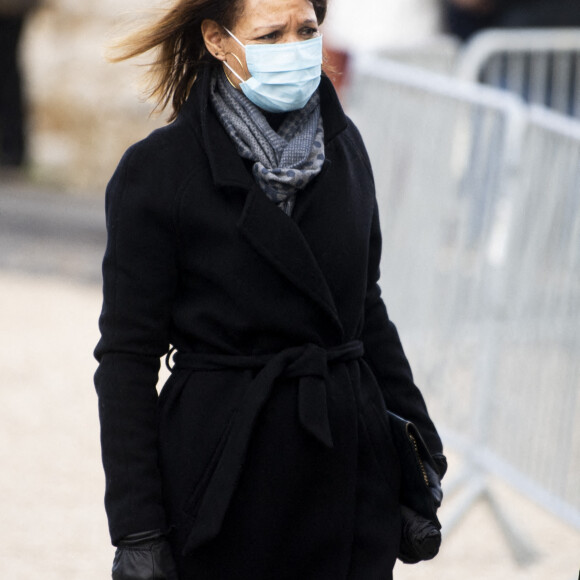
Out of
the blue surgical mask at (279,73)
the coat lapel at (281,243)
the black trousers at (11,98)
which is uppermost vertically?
the blue surgical mask at (279,73)

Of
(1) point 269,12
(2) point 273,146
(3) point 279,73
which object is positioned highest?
(1) point 269,12

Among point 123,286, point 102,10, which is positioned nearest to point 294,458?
Answer: point 123,286

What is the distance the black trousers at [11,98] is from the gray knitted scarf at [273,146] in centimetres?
1422

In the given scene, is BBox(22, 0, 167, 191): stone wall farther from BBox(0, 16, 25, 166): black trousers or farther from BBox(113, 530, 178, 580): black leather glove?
BBox(113, 530, 178, 580): black leather glove

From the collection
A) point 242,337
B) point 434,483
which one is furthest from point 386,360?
point 242,337

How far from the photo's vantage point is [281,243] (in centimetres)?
232

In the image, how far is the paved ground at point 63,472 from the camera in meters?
4.49

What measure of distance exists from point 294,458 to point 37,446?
3.58m

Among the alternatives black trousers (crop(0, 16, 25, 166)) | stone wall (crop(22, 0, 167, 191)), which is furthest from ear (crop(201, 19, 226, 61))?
black trousers (crop(0, 16, 25, 166))

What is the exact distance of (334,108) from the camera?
2.52 m

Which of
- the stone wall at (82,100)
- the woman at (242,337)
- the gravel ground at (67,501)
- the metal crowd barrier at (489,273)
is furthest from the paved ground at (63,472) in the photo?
the stone wall at (82,100)

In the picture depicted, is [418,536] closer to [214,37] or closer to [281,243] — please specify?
[281,243]

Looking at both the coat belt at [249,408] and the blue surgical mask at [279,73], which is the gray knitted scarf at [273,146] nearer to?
the blue surgical mask at [279,73]

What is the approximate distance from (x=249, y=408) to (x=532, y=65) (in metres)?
5.84
